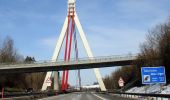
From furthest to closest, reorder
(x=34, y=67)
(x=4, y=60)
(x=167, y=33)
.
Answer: (x=4, y=60) → (x=34, y=67) → (x=167, y=33)

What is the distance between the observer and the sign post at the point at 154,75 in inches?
1603

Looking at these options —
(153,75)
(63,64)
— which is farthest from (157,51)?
(153,75)

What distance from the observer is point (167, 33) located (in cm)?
7612

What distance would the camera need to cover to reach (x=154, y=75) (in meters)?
40.8

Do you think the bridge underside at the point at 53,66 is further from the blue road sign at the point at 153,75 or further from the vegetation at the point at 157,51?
the blue road sign at the point at 153,75

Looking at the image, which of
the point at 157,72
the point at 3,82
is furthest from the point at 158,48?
the point at 3,82

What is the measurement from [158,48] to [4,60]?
54174 millimetres

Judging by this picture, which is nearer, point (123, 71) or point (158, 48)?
point (158, 48)

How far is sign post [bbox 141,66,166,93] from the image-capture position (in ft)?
134

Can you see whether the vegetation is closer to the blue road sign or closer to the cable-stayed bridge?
the cable-stayed bridge

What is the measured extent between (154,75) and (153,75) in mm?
127

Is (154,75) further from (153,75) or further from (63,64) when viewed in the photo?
(63,64)

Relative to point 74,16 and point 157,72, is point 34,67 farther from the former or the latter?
point 157,72

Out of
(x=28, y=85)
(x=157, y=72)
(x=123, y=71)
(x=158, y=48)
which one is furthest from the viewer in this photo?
(x=28, y=85)
